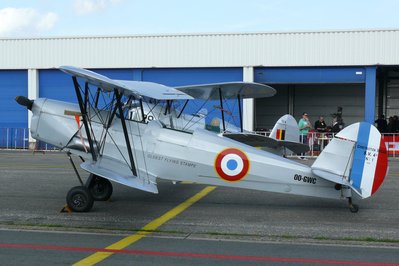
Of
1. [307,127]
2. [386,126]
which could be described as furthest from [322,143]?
[386,126]

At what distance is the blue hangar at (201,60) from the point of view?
75.0ft

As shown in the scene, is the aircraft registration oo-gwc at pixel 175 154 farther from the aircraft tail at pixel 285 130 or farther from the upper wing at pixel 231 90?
the aircraft tail at pixel 285 130

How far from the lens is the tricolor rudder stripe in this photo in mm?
7680

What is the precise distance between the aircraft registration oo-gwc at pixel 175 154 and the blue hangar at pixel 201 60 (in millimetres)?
15650

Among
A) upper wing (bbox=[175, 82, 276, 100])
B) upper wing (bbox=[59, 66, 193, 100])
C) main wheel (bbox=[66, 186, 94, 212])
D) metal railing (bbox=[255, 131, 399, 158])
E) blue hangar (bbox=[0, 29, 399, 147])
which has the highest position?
blue hangar (bbox=[0, 29, 399, 147])

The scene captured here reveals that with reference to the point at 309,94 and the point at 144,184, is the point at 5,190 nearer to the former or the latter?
the point at 144,184

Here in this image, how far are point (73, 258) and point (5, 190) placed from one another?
19.1ft

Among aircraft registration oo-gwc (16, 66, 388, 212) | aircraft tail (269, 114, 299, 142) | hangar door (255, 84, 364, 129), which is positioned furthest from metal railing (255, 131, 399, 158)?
aircraft registration oo-gwc (16, 66, 388, 212)

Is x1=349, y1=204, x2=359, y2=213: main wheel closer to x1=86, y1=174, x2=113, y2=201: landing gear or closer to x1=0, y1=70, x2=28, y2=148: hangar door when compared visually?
x1=86, y1=174, x2=113, y2=201: landing gear

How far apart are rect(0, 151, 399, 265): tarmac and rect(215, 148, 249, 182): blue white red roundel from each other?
68cm

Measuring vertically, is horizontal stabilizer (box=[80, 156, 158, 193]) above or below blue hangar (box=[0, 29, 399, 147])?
below

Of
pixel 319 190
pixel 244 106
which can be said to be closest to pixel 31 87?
pixel 244 106

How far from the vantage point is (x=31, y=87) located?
26078mm

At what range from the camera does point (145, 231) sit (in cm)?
702
